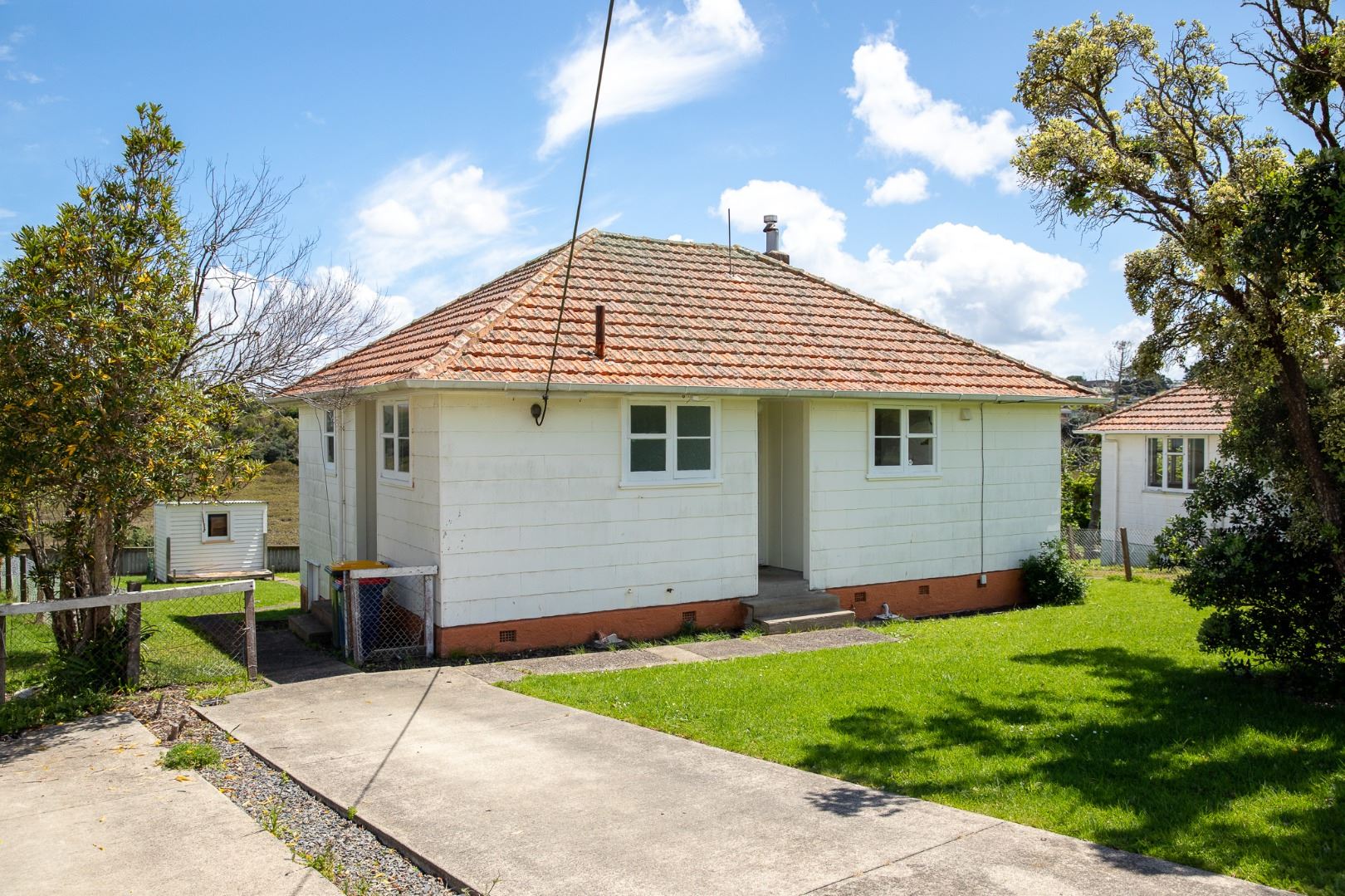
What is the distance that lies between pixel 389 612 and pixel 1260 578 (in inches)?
354

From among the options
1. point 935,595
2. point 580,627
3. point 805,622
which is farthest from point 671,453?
point 935,595

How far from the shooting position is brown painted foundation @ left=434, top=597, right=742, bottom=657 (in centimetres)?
1069

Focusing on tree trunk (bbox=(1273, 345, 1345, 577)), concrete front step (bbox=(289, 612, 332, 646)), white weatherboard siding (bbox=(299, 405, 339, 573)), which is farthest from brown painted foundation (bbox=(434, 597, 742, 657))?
tree trunk (bbox=(1273, 345, 1345, 577))

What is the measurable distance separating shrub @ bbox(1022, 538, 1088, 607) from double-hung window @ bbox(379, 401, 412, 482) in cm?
954

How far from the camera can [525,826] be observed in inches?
224

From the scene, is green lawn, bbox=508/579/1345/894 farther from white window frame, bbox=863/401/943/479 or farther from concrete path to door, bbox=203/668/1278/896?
white window frame, bbox=863/401/943/479

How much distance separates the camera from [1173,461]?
24516mm

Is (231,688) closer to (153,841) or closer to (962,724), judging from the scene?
(153,841)

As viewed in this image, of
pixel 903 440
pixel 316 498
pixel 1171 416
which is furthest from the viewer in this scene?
pixel 1171 416

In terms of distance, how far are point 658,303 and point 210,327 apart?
707 centimetres

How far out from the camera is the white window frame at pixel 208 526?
2455 centimetres

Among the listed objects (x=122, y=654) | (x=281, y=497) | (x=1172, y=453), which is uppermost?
(x=1172, y=453)

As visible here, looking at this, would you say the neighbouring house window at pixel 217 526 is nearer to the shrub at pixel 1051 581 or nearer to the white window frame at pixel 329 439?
the white window frame at pixel 329 439

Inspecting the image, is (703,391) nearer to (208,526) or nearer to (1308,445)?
(1308,445)
